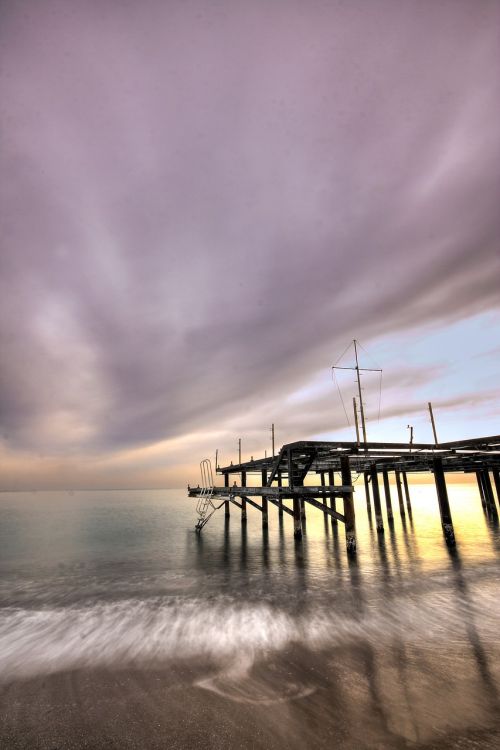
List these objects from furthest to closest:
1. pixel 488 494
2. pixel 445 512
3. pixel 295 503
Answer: pixel 488 494 → pixel 295 503 → pixel 445 512

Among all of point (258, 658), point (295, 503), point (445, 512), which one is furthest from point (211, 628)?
point (445, 512)

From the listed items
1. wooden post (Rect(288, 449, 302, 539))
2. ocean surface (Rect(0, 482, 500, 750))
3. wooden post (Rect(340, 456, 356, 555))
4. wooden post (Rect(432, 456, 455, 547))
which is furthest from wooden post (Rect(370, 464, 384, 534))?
ocean surface (Rect(0, 482, 500, 750))

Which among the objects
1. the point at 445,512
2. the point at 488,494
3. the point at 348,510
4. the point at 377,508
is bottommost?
the point at 377,508

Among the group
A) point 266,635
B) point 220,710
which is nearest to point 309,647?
point 266,635

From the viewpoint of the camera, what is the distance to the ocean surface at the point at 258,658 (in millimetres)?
4395

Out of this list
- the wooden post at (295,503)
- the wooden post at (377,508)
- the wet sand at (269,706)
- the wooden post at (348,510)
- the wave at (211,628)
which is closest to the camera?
the wet sand at (269,706)

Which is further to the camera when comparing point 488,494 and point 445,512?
point 488,494

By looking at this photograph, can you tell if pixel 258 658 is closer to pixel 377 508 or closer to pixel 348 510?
pixel 348 510

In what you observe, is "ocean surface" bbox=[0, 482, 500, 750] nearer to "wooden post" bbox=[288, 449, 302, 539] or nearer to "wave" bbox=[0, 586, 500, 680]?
"wave" bbox=[0, 586, 500, 680]

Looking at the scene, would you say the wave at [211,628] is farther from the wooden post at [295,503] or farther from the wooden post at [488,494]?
the wooden post at [488,494]

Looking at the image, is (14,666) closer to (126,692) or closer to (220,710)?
(126,692)

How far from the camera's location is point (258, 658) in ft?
21.7

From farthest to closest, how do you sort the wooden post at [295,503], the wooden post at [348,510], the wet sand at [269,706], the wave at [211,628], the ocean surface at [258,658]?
the wooden post at [295,503], the wooden post at [348,510], the wave at [211,628], the ocean surface at [258,658], the wet sand at [269,706]

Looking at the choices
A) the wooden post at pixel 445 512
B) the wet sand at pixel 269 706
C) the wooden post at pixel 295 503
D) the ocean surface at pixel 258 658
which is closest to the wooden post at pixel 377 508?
the wooden post at pixel 445 512
